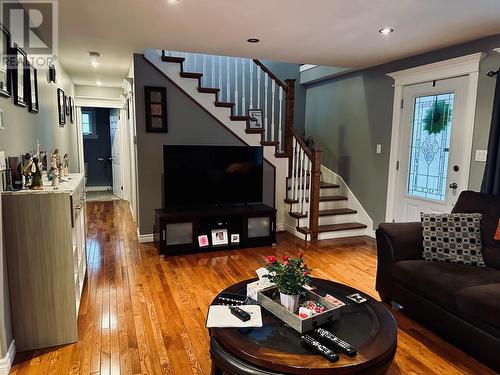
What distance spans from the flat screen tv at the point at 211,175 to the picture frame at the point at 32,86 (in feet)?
4.43

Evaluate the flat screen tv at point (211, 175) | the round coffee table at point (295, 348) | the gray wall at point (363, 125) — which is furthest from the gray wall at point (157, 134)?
the round coffee table at point (295, 348)

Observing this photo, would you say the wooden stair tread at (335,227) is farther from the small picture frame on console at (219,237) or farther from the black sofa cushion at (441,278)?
the black sofa cushion at (441,278)

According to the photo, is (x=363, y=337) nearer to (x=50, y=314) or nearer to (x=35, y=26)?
(x=50, y=314)

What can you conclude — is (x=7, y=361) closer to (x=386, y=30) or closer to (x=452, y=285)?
(x=452, y=285)

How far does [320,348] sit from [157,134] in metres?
3.51

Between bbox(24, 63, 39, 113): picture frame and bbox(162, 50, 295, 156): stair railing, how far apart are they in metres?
2.12

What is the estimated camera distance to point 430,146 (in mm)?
4105

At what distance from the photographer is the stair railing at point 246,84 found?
5.04m

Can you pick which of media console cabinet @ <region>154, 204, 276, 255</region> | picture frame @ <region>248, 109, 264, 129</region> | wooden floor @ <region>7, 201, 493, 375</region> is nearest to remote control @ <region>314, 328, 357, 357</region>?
wooden floor @ <region>7, 201, 493, 375</region>

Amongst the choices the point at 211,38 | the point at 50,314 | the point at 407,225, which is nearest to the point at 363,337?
the point at 407,225

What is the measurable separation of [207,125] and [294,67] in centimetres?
254

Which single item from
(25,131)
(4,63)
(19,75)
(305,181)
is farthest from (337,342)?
(305,181)

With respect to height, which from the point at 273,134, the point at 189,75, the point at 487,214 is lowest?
the point at 487,214

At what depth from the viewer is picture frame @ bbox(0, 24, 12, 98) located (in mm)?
2186
